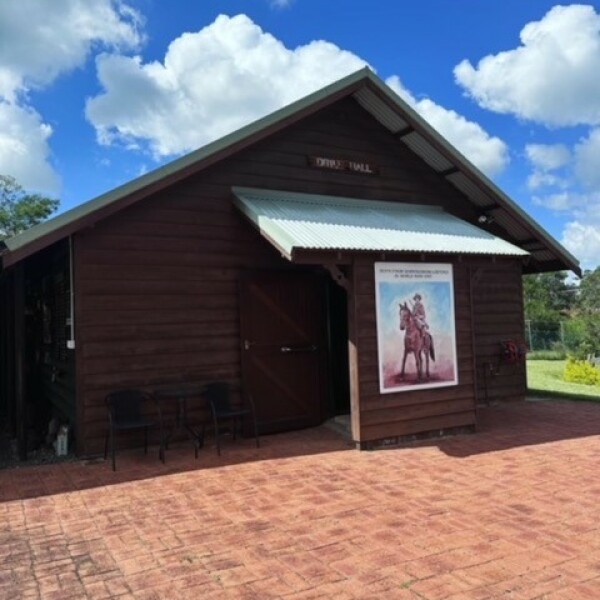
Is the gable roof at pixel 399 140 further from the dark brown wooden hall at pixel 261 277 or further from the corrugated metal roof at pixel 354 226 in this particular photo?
the corrugated metal roof at pixel 354 226

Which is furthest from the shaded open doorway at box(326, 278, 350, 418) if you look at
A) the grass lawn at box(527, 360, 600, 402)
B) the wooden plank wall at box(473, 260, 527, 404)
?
the grass lawn at box(527, 360, 600, 402)

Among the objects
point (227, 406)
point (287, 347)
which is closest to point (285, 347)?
point (287, 347)

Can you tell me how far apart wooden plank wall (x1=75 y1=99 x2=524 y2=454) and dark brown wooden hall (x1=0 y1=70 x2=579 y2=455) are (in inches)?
0.7

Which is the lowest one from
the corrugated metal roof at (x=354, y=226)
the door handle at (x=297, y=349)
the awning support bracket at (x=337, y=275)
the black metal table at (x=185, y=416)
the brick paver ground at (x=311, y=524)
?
the brick paver ground at (x=311, y=524)

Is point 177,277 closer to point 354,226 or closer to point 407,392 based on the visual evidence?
point 354,226

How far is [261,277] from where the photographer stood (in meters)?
7.93

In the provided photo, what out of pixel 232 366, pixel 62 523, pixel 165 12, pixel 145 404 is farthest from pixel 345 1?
pixel 62 523

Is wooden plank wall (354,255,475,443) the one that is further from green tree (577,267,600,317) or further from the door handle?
green tree (577,267,600,317)

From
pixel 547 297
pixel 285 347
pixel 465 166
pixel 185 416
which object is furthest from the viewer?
pixel 547 297

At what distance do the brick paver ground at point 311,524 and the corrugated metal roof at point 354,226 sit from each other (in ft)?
8.39

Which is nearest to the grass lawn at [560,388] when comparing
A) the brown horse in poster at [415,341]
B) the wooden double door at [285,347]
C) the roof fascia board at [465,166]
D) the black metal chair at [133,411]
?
the roof fascia board at [465,166]

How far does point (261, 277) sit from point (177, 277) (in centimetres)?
118

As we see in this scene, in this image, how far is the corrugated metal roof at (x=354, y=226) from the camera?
6.77m

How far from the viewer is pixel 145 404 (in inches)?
283
